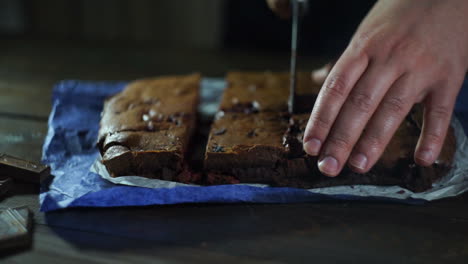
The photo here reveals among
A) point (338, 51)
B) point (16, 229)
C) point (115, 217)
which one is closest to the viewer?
point (16, 229)

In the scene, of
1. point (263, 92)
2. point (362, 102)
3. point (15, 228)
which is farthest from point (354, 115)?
point (15, 228)

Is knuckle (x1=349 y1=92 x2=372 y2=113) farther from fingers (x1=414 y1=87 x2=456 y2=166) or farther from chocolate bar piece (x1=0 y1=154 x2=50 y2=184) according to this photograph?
chocolate bar piece (x1=0 y1=154 x2=50 y2=184)

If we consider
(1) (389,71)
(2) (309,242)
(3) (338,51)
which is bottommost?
(3) (338,51)

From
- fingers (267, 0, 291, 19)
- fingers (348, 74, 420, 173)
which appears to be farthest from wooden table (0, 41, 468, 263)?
fingers (267, 0, 291, 19)

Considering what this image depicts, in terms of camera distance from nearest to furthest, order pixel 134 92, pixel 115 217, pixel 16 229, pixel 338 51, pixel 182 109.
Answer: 1. pixel 16 229
2. pixel 115 217
3. pixel 182 109
4. pixel 134 92
5. pixel 338 51

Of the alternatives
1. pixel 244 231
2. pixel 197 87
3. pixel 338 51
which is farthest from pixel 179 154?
pixel 338 51

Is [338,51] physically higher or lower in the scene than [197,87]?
lower

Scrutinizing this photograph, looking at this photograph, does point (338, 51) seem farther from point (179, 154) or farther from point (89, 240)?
point (89, 240)

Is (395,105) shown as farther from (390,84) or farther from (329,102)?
(329,102)
